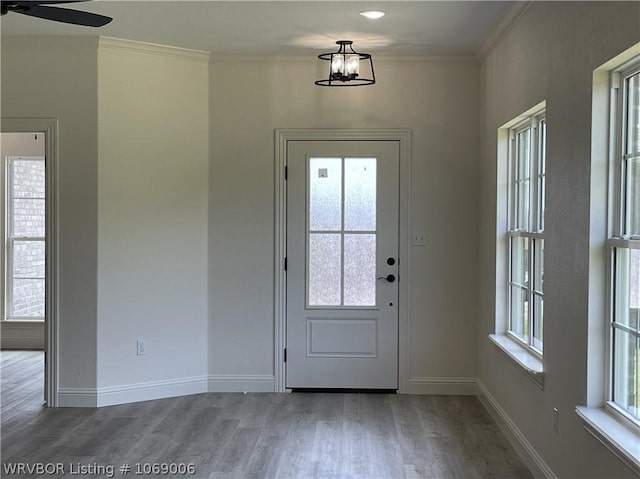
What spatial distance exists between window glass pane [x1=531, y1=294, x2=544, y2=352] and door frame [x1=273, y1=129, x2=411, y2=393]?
147 centimetres

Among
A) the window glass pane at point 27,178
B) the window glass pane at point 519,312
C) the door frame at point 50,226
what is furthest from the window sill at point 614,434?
the window glass pane at point 27,178

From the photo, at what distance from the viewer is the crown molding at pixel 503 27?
3.77 metres

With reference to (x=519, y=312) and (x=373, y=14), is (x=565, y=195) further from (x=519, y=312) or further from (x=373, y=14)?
(x=373, y=14)

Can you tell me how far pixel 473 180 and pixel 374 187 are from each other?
2.61 ft

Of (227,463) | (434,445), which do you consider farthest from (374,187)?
(227,463)

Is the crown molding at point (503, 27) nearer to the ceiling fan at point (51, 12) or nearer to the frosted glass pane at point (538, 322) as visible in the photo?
the frosted glass pane at point (538, 322)

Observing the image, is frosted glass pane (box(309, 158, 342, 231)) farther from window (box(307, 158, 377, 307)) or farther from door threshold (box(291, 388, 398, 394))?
door threshold (box(291, 388, 398, 394))

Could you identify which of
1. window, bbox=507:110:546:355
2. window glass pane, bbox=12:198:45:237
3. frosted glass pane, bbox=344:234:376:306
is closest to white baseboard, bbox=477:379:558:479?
window, bbox=507:110:546:355

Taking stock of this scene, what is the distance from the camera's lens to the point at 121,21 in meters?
4.30

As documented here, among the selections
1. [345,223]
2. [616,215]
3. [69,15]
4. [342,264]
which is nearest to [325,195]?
[345,223]

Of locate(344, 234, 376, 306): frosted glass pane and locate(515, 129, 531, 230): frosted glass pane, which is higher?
locate(515, 129, 531, 230): frosted glass pane

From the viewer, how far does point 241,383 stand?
17.2 ft

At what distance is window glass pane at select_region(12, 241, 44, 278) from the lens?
22.6ft

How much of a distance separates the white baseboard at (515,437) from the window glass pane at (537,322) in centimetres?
54
